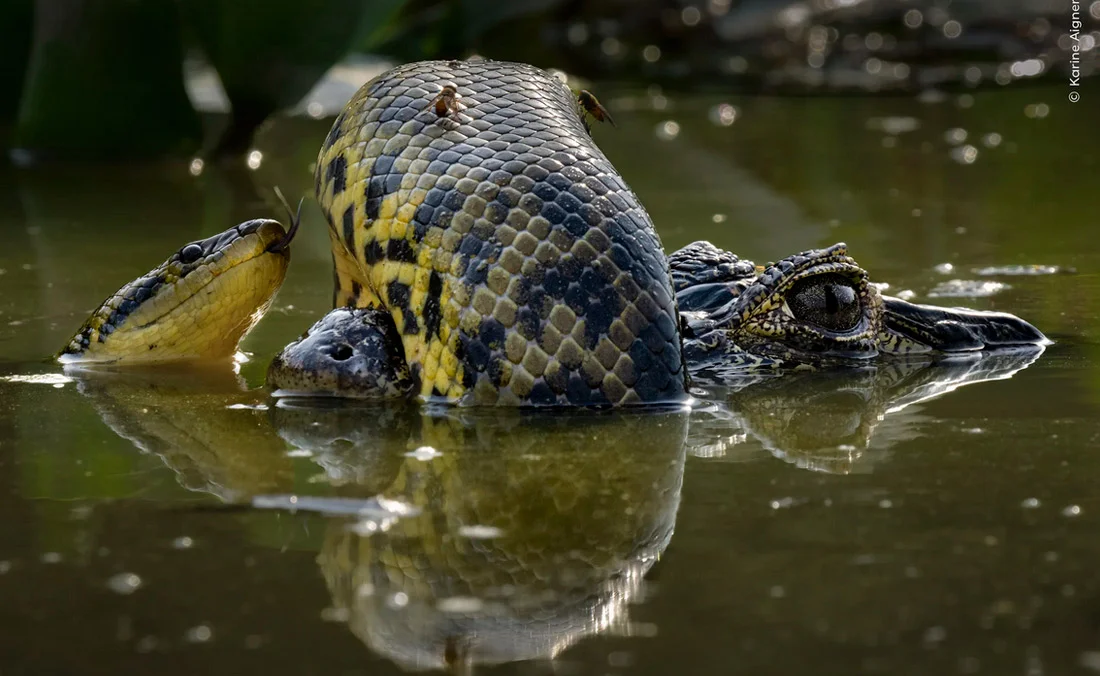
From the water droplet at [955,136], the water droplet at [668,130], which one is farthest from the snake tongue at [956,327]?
the water droplet at [668,130]

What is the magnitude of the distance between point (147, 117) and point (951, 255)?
198 inches

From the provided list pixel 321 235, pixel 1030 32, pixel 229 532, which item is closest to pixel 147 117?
pixel 321 235

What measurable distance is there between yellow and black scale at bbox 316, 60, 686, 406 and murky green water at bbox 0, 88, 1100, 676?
0.14 m

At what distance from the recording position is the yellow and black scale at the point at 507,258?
4.23 meters

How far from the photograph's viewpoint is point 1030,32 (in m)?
17.1

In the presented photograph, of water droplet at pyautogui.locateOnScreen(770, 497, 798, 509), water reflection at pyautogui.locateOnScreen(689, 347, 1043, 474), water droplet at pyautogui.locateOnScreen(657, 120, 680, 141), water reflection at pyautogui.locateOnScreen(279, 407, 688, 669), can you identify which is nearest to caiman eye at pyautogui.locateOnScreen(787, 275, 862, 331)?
water reflection at pyautogui.locateOnScreen(689, 347, 1043, 474)

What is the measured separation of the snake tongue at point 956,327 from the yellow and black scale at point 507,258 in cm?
101

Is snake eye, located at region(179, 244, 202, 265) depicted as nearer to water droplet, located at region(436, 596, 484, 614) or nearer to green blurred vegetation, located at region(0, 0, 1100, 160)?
water droplet, located at region(436, 596, 484, 614)

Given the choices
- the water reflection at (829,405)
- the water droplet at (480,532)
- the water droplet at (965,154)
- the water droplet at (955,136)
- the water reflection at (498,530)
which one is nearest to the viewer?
the water reflection at (498,530)

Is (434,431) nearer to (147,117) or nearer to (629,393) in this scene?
(629,393)

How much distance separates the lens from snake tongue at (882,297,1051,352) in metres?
5.09

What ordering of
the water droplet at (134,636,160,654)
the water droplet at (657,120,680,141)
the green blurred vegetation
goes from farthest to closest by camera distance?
the water droplet at (657,120,680,141)
the green blurred vegetation
the water droplet at (134,636,160,654)

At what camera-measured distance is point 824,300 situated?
189 inches

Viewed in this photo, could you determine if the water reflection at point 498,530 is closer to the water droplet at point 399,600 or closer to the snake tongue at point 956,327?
the water droplet at point 399,600
